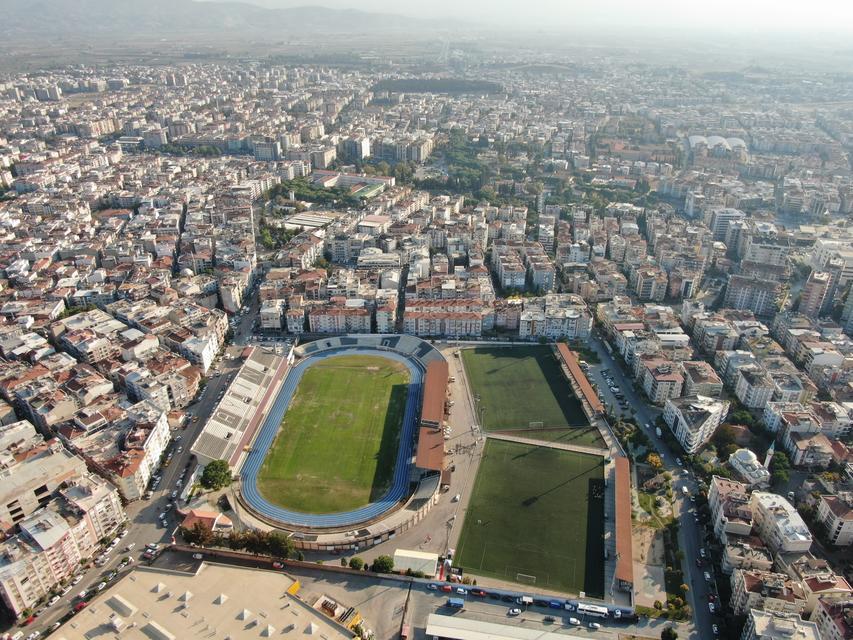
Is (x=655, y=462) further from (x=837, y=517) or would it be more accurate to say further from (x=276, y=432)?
(x=276, y=432)

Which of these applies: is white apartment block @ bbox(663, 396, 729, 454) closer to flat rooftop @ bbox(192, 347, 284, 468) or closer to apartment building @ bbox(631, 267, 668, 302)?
apartment building @ bbox(631, 267, 668, 302)

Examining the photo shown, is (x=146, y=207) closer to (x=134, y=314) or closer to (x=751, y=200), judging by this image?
(x=134, y=314)

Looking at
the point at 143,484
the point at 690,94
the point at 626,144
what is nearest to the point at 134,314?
the point at 143,484

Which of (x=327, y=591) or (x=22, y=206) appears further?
(x=22, y=206)

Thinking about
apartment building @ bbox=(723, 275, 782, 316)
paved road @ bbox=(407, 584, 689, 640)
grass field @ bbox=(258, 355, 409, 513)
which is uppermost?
apartment building @ bbox=(723, 275, 782, 316)

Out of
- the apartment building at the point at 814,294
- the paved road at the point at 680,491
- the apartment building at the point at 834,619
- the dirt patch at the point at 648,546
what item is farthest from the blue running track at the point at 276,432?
the apartment building at the point at 814,294

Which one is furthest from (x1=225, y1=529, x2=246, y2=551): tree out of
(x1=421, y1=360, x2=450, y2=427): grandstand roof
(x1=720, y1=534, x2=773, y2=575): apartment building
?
(x1=720, y1=534, x2=773, y2=575): apartment building

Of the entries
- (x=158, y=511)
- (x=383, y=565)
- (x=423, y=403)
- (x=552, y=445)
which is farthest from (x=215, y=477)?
(x=552, y=445)

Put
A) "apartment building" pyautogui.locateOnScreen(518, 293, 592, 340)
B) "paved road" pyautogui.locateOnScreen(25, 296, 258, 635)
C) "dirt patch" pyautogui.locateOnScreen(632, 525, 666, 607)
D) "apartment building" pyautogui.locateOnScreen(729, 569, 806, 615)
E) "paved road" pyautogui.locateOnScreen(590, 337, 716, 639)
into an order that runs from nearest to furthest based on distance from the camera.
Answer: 1. "apartment building" pyautogui.locateOnScreen(729, 569, 806, 615)
2. "paved road" pyautogui.locateOnScreen(25, 296, 258, 635)
3. "paved road" pyautogui.locateOnScreen(590, 337, 716, 639)
4. "dirt patch" pyautogui.locateOnScreen(632, 525, 666, 607)
5. "apartment building" pyautogui.locateOnScreen(518, 293, 592, 340)
